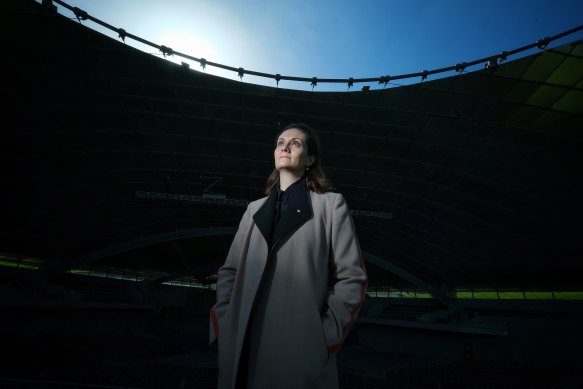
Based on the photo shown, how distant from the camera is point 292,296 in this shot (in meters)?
1.71

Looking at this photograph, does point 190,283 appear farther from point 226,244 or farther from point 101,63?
point 101,63

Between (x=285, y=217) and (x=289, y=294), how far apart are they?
0.44 meters

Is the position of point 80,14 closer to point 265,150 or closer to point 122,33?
point 122,33

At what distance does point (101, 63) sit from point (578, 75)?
21513 millimetres

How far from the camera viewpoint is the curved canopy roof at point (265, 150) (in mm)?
15422

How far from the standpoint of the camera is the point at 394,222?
3253 centimetres

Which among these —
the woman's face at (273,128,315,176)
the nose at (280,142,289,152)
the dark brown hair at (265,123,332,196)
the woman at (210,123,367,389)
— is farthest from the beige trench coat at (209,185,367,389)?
the nose at (280,142,289,152)

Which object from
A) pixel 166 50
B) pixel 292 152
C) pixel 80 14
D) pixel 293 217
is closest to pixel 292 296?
pixel 293 217

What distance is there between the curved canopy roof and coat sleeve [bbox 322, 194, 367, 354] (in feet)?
52.6

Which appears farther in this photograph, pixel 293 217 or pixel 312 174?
pixel 312 174

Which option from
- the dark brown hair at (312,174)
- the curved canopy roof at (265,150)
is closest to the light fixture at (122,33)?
the curved canopy roof at (265,150)

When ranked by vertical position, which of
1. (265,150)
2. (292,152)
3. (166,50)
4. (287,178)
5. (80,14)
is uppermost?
(80,14)

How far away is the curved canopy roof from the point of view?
50.6 ft

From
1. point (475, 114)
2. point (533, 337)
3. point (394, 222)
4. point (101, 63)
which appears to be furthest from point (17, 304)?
point (533, 337)
